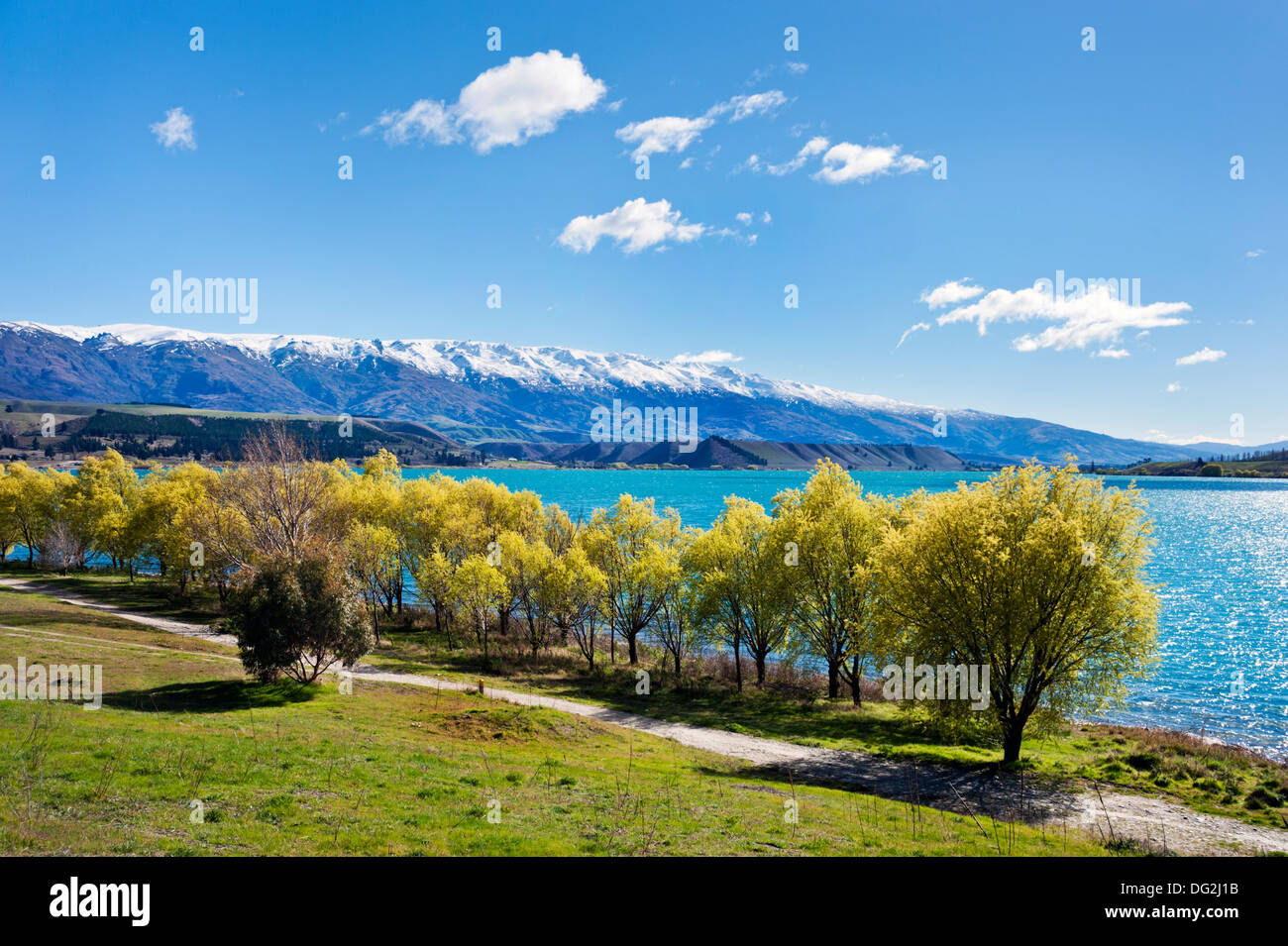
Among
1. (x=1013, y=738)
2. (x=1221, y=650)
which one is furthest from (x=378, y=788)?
(x=1221, y=650)

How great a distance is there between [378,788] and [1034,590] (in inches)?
1318

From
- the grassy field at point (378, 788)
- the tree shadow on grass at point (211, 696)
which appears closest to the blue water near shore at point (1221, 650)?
the grassy field at point (378, 788)

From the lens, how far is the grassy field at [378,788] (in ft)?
53.1

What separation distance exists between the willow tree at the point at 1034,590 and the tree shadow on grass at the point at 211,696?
37794mm

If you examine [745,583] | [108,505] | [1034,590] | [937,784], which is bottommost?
[937,784]

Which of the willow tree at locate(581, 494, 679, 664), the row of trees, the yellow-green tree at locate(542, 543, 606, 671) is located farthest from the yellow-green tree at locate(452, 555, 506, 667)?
the willow tree at locate(581, 494, 679, 664)

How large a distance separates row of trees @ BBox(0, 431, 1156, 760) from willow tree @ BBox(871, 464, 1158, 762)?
11 cm

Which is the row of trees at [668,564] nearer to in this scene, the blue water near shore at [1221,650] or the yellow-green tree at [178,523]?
the yellow-green tree at [178,523]

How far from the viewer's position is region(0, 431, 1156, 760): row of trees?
115 feet

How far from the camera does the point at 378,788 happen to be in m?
21.4

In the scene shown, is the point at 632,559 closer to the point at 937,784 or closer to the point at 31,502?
the point at 937,784

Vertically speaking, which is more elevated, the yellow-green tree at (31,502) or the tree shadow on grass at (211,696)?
the yellow-green tree at (31,502)
